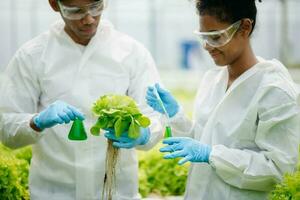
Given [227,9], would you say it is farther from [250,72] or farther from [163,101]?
[163,101]

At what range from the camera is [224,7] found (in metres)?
3.16

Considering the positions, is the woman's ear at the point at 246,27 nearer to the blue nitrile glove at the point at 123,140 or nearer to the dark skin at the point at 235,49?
the dark skin at the point at 235,49

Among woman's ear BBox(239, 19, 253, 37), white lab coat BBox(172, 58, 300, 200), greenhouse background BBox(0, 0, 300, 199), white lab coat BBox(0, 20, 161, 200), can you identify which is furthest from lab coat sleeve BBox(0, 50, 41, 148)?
greenhouse background BBox(0, 0, 300, 199)

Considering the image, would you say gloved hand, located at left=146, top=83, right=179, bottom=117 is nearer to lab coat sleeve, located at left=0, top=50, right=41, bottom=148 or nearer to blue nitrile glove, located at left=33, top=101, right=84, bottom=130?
blue nitrile glove, located at left=33, top=101, right=84, bottom=130

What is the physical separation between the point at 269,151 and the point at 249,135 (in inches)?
5.4

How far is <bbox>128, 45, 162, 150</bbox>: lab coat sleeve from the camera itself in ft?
11.7

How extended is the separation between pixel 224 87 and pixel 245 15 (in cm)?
42

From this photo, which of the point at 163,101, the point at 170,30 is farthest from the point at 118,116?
the point at 170,30

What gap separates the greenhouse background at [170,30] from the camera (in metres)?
15.9

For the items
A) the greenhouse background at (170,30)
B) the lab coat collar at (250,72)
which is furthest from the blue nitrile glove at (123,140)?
the greenhouse background at (170,30)

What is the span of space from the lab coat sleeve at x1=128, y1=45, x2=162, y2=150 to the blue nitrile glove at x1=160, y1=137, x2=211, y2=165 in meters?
0.37

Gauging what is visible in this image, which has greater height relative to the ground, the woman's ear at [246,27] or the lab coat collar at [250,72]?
the woman's ear at [246,27]

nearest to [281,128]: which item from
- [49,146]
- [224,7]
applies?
[224,7]

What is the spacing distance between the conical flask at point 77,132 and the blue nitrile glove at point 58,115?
33 mm
